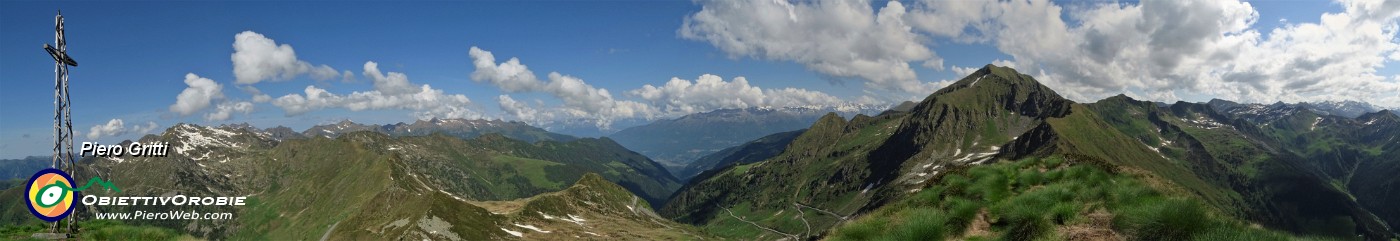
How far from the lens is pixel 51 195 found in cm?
2892

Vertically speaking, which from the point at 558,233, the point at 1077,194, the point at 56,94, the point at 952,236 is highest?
the point at 56,94

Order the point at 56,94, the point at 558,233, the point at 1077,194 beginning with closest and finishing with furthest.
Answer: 1. the point at 1077,194
2. the point at 56,94
3. the point at 558,233

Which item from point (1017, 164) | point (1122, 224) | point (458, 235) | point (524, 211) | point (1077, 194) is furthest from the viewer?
point (524, 211)

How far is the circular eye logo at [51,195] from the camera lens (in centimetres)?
2816

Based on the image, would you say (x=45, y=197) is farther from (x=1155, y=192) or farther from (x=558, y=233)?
(x=558, y=233)

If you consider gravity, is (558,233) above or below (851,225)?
below

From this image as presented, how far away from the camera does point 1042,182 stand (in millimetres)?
20109

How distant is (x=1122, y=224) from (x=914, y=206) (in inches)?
276

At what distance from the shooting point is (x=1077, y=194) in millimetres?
16219

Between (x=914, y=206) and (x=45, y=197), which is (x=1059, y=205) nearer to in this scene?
(x=914, y=206)

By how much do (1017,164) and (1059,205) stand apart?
9269 millimetres

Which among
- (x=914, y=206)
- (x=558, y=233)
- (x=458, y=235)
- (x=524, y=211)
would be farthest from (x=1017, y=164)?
(x=524, y=211)

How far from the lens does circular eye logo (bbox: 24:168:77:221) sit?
1109 inches

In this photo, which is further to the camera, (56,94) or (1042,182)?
(56,94)
